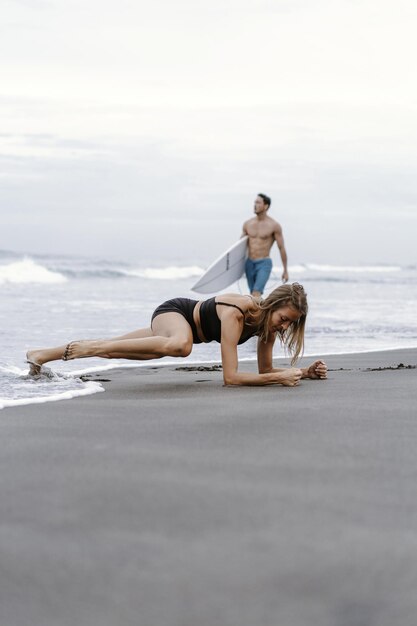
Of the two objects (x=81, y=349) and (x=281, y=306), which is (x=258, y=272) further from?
(x=281, y=306)

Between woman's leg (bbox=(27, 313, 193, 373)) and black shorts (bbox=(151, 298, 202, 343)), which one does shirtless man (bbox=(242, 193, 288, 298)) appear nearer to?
black shorts (bbox=(151, 298, 202, 343))

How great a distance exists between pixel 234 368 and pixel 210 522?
2618mm

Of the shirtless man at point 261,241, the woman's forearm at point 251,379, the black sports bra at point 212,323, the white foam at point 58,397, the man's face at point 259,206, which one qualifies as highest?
the man's face at point 259,206

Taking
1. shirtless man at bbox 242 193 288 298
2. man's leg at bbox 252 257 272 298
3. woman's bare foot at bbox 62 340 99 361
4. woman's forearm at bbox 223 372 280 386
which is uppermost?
shirtless man at bbox 242 193 288 298

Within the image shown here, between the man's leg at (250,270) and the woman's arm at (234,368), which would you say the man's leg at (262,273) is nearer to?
the man's leg at (250,270)

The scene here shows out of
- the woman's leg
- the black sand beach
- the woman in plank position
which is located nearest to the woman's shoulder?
the woman in plank position

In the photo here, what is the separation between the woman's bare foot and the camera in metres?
4.73

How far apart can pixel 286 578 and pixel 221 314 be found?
117 inches

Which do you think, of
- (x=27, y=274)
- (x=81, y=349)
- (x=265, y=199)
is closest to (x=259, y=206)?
(x=265, y=199)

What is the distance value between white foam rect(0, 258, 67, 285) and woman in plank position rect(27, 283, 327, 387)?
22.2 meters

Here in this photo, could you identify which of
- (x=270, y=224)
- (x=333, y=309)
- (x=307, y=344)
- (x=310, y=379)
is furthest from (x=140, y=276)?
(x=310, y=379)

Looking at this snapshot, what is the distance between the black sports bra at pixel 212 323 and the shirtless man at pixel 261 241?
22.0 ft

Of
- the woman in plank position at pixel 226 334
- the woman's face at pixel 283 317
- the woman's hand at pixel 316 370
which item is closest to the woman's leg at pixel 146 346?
the woman in plank position at pixel 226 334

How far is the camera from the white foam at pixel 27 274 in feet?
90.0
